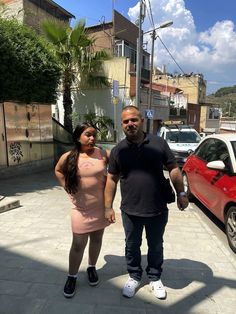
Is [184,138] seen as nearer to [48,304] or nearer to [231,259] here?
[231,259]

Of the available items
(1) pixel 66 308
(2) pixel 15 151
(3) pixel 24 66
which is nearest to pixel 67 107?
(3) pixel 24 66

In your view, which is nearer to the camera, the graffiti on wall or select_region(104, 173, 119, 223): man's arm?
select_region(104, 173, 119, 223): man's arm

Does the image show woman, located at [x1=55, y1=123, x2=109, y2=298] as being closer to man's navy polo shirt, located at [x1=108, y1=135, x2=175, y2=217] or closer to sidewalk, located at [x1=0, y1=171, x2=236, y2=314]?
man's navy polo shirt, located at [x1=108, y1=135, x2=175, y2=217]

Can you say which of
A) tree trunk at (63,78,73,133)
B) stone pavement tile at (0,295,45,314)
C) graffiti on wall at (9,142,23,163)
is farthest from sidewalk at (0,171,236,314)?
tree trunk at (63,78,73,133)

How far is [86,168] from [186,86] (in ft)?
142

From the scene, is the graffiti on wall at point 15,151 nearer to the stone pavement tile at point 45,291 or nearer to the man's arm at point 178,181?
the stone pavement tile at point 45,291

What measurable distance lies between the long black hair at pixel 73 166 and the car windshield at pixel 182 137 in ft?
32.6

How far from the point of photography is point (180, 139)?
12.9 metres

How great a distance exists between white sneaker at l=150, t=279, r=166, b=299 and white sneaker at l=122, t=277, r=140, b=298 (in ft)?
0.52

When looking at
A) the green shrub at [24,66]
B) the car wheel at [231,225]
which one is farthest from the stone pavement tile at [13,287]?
the green shrub at [24,66]

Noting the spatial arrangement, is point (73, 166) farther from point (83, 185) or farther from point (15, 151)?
point (15, 151)

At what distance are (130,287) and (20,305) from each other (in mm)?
1057

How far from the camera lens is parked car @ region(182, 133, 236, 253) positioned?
4.57m

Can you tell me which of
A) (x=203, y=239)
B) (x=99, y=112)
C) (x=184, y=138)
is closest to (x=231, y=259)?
(x=203, y=239)
